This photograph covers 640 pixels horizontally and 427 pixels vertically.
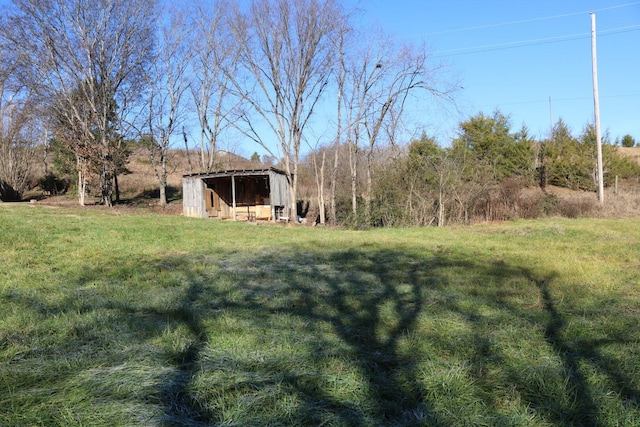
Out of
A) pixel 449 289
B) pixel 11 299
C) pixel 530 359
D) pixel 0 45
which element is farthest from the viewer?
pixel 0 45

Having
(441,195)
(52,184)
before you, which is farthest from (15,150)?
(441,195)

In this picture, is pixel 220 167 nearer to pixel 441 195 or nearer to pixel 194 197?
pixel 194 197

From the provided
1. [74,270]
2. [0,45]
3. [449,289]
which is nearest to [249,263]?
[74,270]

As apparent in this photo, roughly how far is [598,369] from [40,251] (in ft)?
28.7

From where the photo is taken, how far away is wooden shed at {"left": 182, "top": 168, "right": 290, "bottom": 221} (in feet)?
68.5

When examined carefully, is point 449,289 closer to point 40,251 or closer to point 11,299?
point 11,299

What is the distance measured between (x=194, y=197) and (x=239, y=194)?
296cm

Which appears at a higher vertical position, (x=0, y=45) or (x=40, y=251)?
(x=0, y=45)

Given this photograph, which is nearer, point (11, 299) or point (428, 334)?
point (428, 334)

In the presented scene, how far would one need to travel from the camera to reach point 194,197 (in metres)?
21.9

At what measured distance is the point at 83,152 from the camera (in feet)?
69.0

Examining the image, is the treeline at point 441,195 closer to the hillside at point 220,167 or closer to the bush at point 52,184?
the hillside at point 220,167

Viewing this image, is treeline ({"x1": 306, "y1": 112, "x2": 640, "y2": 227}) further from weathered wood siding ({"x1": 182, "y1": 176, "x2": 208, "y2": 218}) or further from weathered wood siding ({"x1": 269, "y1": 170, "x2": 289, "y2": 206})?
weathered wood siding ({"x1": 182, "y1": 176, "x2": 208, "y2": 218})

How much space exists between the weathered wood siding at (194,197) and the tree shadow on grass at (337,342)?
49.4ft
